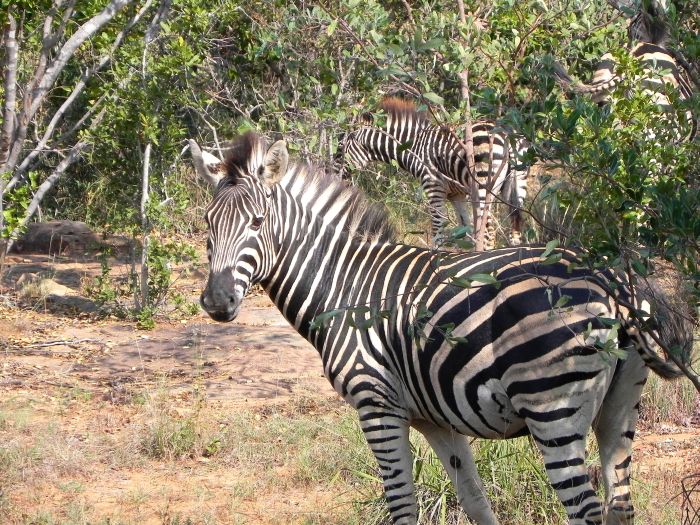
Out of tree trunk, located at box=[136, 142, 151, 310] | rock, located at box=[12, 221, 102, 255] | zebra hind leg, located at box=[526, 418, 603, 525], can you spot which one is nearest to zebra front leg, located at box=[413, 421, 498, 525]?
zebra hind leg, located at box=[526, 418, 603, 525]

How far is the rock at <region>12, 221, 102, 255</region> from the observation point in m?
14.4

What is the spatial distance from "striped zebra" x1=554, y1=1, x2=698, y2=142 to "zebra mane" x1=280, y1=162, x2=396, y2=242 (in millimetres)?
1237

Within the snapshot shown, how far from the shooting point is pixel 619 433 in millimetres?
4379

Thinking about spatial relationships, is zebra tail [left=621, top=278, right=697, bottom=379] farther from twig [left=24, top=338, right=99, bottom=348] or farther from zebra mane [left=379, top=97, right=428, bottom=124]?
zebra mane [left=379, top=97, right=428, bottom=124]

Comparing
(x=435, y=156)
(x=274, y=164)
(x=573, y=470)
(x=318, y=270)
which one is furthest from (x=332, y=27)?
(x=435, y=156)

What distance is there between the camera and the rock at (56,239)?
14.4 meters

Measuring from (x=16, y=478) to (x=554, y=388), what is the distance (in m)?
4.22

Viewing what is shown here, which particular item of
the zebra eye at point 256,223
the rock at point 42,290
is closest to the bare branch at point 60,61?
the rock at point 42,290

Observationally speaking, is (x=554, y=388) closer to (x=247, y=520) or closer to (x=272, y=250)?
(x=272, y=250)

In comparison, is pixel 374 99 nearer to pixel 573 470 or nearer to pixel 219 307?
pixel 219 307

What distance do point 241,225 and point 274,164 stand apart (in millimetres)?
Result: 432

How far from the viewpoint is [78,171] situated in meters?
15.6

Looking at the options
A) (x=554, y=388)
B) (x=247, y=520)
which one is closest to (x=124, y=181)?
(x=247, y=520)

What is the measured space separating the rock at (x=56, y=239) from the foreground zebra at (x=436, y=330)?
31.8 feet
